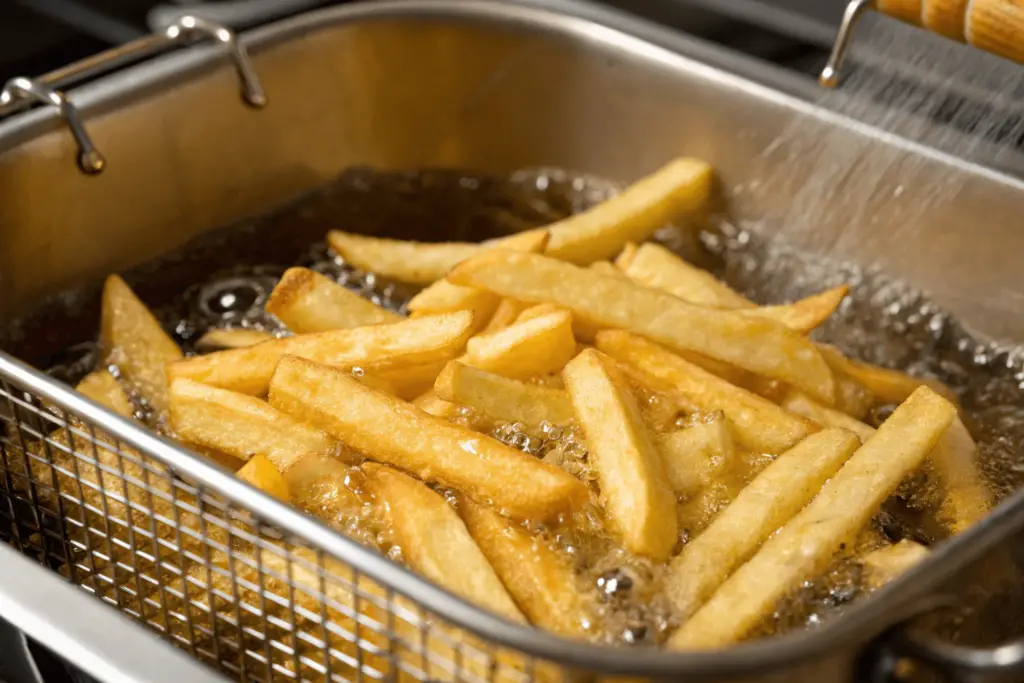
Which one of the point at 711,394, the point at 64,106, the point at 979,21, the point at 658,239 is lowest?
the point at 658,239

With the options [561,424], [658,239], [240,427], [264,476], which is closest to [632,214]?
[658,239]

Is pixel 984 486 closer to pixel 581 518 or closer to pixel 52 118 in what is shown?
pixel 581 518

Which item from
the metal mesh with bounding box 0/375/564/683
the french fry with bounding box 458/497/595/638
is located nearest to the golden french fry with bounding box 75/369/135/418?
the metal mesh with bounding box 0/375/564/683

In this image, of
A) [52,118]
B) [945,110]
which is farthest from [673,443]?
[52,118]

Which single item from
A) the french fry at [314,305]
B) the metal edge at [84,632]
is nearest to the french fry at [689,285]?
the french fry at [314,305]

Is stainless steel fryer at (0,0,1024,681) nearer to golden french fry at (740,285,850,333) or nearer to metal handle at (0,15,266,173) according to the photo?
metal handle at (0,15,266,173)

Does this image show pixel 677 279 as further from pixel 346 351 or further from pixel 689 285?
pixel 346 351
